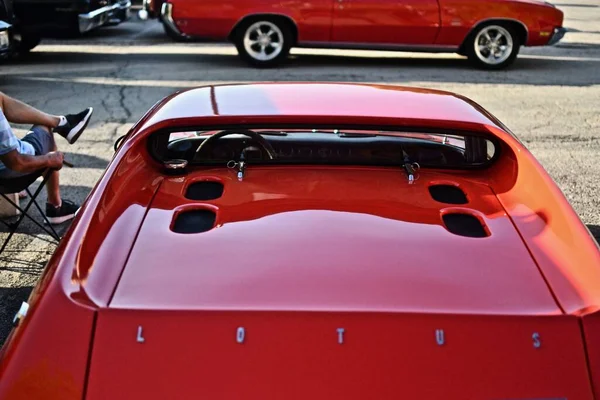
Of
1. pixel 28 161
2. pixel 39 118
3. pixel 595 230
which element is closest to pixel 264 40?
pixel 39 118

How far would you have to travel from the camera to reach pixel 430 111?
263 cm

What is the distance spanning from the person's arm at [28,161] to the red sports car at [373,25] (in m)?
6.37

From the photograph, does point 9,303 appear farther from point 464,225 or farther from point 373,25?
point 373,25

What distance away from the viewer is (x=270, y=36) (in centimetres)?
1000

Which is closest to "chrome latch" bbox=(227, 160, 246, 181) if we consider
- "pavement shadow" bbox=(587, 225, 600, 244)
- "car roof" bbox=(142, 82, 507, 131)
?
"car roof" bbox=(142, 82, 507, 131)

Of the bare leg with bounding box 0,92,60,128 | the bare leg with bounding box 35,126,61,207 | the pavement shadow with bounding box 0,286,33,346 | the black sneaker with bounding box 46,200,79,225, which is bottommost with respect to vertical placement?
the black sneaker with bounding box 46,200,79,225

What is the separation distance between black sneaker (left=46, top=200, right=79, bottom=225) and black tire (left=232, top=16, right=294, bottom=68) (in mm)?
5893

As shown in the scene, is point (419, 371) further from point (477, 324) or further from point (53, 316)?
point (53, 316)

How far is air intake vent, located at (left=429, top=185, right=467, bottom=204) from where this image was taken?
235cm

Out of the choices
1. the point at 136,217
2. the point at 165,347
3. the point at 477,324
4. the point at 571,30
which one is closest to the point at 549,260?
the point at 477,324

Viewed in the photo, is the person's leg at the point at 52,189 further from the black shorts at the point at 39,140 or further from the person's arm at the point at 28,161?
the person's arm at the point at 28,161

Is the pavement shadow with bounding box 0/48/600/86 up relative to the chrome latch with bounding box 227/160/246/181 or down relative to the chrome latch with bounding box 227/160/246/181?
down

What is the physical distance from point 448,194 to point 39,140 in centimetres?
272

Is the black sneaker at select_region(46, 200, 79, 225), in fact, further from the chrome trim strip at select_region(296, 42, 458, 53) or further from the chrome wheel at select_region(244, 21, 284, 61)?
the chrome trim strip at select_region(296, 42, 458, 53)
